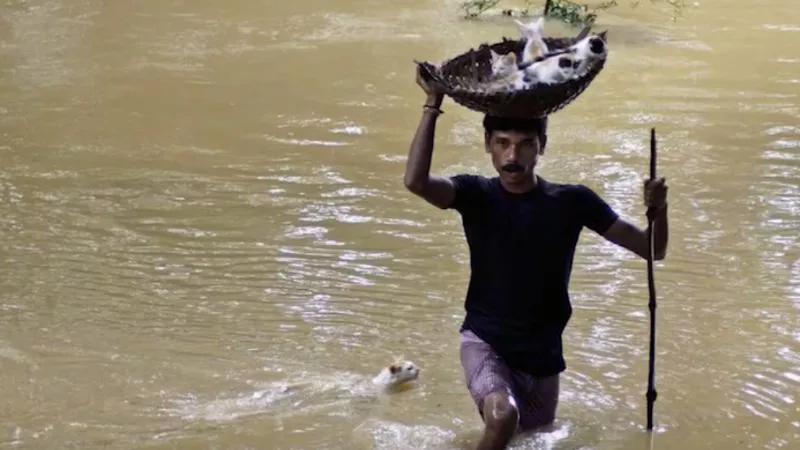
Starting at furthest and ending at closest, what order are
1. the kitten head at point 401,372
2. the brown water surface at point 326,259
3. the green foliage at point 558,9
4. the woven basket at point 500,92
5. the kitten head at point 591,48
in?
1. the green foliage at point 558,9
2. the kitten head at point 401,372
3. the brown water surface at point 326,259
4. the kitten head at point 591,48
5. the woven basket at point 500,92

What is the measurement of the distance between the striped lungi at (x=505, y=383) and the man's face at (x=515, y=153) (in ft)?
1.75

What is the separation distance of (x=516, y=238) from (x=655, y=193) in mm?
434

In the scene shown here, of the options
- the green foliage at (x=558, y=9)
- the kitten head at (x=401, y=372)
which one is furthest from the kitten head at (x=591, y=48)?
the green foliage at (x=558, y=9)

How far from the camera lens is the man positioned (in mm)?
3346

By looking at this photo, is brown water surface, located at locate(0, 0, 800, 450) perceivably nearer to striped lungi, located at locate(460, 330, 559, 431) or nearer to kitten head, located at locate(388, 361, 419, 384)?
kitten head, located at locate(388, 361, 419, 384)

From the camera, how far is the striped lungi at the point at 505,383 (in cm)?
335

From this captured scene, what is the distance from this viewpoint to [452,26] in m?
13.2

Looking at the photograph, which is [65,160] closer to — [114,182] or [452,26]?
[114,182]

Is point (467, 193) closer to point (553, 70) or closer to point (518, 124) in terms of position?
point (518, 124)

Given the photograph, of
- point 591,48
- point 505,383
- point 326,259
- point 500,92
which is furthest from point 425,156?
point 326,259

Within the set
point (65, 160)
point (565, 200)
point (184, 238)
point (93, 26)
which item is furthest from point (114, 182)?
point (93, 26)

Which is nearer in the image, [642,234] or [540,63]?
[540,63]

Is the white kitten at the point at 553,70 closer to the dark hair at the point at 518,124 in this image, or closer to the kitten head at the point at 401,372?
the dark hair at the point at 518,124

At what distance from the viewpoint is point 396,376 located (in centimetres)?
434
